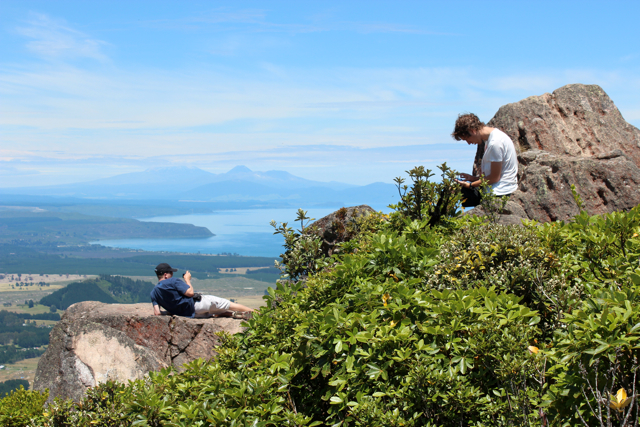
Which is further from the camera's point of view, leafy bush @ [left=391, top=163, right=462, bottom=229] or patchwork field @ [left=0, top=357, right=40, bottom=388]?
patchwork field @ [left=0, top=357, right=40, bottom=388]

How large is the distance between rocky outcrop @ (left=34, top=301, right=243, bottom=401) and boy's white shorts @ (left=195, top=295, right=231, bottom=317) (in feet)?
1.73

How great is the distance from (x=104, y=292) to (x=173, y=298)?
486ft

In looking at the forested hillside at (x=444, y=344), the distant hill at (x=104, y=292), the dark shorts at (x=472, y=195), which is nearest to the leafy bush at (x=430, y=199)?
the forested hillside at (x=444, y=344)

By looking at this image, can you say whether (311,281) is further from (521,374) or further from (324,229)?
(324,229)

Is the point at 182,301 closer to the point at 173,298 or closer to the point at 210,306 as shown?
the point at 173,298

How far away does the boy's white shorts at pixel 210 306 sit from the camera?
898 centimetres

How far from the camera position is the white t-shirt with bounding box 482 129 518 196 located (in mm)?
7809

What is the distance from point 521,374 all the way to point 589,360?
45 centimetres

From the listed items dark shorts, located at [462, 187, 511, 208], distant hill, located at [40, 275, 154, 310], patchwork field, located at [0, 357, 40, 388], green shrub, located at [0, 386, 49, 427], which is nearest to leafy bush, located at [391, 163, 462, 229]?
dark shorts, located at [462, 187, 511, 208]

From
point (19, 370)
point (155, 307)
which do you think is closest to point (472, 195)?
point (155, 307)

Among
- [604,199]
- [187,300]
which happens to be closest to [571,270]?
[604,199]

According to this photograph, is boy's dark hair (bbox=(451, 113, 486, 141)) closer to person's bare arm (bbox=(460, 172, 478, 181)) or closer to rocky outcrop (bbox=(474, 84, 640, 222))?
person's bare arm (bbox=(460, 172, 478, 181))

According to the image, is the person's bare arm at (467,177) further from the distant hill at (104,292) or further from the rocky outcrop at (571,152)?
the distant hill at (104,292)

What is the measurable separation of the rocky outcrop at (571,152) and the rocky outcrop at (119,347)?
658 cm
